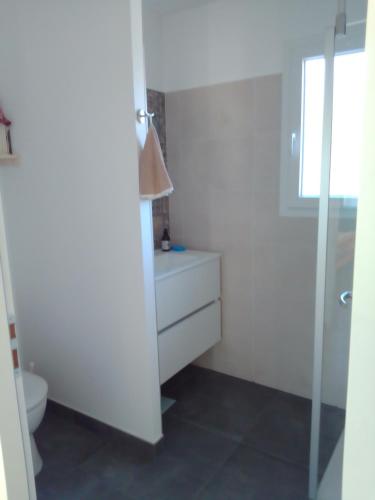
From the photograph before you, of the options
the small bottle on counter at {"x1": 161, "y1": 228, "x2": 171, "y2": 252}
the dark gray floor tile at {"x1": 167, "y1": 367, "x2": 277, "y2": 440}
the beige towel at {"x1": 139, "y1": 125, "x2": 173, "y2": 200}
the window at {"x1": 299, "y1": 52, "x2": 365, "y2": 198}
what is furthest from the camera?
the small bottle on counter at {"x1": 161, "y1": 228, "x2": 171, "y2": 252}

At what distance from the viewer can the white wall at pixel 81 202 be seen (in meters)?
1.74

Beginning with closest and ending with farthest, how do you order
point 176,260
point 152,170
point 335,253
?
point 335,253 < point 152,170 < point 176,260

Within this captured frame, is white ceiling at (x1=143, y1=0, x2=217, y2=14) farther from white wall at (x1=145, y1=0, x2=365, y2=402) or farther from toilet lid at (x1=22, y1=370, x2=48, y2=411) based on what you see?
toilet lid at (x1=22, y1=370, x2=48, y2=411)

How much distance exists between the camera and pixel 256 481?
1.81 metres

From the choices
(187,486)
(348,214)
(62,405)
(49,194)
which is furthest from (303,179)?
(62,405)

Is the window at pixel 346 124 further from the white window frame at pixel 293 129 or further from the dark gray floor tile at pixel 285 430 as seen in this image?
the dark gray floor tile at pixel 285 430

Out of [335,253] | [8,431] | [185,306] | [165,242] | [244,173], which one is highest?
[244,173]

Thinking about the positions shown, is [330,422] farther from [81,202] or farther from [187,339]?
[81,202]

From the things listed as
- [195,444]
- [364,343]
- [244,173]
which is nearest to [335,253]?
[364,343]

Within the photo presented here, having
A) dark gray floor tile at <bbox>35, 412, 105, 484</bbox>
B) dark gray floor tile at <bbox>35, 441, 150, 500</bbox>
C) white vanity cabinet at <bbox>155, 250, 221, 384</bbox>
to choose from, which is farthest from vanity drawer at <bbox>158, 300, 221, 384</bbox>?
dark gray floor tile at <bbox>35, 412, 105, 484</bbox>

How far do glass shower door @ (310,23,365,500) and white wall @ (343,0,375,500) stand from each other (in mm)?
777

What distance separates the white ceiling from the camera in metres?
2.38

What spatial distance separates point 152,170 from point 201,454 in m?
1.47

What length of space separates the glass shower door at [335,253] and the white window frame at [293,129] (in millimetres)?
740
